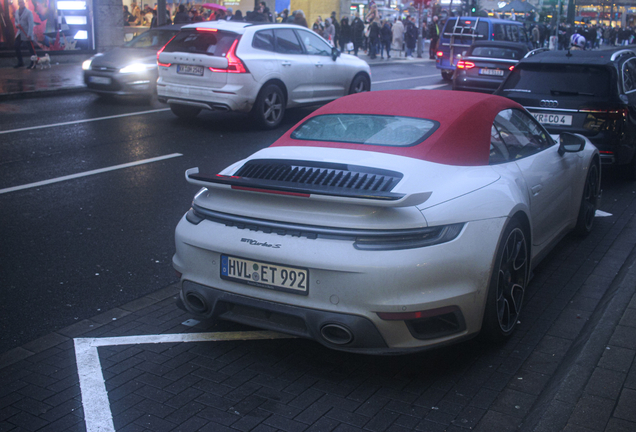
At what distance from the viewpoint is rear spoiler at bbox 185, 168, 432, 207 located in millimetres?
3234

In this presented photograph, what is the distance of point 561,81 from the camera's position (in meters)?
7.87

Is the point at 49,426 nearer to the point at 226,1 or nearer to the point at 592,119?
the point at 592,119

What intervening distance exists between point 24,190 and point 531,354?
18.8 feet

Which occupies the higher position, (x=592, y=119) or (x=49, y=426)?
(x=592, y=119)

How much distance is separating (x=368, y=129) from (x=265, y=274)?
1370 millimetres

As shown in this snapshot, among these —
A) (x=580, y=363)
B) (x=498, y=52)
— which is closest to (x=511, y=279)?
(x=580, y=363)

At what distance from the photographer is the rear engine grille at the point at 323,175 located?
3.62 metres

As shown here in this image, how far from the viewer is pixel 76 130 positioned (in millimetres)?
10898

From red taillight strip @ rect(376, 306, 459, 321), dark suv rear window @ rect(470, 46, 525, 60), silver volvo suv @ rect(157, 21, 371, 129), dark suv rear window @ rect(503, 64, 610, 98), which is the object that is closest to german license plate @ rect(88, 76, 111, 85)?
silver volvo suv @ rect(157, 21, 371, 129)

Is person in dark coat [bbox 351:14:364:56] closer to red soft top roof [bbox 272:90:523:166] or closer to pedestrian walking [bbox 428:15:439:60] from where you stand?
pedestrian walking [bbox 428:15:439:60]

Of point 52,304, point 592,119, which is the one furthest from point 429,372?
point 592,119

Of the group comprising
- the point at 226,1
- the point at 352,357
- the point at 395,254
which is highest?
the point at 226,1

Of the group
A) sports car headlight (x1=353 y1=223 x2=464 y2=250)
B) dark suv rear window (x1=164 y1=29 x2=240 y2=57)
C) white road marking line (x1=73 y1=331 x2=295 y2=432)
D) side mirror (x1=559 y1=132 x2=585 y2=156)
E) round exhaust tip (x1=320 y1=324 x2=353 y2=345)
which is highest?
dark suv rear window (x1=164 y1=29 x2=240 y2=57)

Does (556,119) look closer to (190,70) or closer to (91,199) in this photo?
(91,199)
